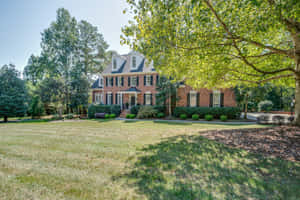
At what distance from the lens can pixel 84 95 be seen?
18797 millimetres

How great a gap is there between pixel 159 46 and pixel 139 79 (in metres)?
14.3

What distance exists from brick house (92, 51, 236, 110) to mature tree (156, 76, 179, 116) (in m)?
0.94

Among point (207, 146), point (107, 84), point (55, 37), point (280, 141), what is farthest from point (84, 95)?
point (280, 141)

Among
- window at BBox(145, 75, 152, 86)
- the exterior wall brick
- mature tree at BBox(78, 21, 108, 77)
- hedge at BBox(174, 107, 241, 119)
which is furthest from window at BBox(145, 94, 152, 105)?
mature tree at BBox(78, 21, 108, 77)

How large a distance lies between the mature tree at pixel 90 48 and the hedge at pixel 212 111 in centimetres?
2082

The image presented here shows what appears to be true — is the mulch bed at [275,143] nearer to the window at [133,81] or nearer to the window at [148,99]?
the window at [148,99]

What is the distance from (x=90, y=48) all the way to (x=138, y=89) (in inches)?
603

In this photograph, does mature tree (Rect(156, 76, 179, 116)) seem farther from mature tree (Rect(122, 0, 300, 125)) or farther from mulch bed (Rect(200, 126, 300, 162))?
mulch bed (Rect(200, 126, 300, 162))

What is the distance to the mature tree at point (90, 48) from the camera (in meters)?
26.2

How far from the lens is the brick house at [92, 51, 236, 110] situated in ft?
51.0

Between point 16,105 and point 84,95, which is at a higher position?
point 84,95

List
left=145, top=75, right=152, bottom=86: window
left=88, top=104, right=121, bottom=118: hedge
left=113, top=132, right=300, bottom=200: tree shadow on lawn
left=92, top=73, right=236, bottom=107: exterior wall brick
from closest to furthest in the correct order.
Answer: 1. left=113, top=132, right=300, bottom=200: tree shadow on lawn
2. left=92, top=73, right=236, bottom=107: exterior wall brick
3. left=88, top=104, right=121, bottom=118: hedge
4. left=145, top=75, right=152, bottom=86: window

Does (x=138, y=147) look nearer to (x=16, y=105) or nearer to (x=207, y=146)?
(x=207, y=146)

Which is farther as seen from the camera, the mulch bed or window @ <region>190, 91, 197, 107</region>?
window @ <region>190, 91, 197, 107</region>
